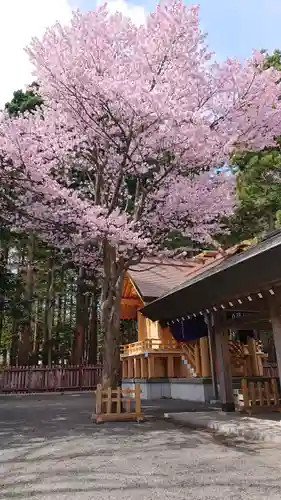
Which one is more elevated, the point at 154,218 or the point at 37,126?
the point at 37,126

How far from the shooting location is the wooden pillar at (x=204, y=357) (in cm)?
1176

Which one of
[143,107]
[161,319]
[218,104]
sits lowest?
[161,319]

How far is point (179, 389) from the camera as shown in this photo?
12.3 metres

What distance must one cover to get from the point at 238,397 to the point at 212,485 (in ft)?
16.1

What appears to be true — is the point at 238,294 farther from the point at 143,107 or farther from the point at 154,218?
the point at 143,107

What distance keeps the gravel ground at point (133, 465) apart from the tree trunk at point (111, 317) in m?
1.67

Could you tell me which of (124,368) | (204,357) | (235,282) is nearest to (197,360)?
(204,357)

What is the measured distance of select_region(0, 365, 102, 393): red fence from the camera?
635 inches

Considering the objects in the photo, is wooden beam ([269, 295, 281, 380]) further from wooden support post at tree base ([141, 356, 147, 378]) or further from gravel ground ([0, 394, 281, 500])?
wooden support post at tree base ([141, 356, 147, 378])

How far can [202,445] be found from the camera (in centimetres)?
494

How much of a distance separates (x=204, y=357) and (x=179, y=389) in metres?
1.43

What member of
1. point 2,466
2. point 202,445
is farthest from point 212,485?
point 2,466

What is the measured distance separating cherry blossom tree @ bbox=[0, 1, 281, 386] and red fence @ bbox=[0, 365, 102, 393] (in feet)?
31.1

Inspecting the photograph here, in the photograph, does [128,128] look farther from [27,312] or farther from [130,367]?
[27,312]
